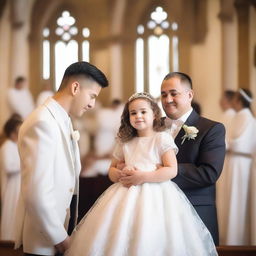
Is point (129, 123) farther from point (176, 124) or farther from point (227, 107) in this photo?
point (227, 107)

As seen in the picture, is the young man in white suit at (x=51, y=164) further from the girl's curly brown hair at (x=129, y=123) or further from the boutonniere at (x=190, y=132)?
the boutonniere at (x=190, y=132)

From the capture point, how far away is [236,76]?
7.15 m

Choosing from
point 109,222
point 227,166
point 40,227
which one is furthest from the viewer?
point 227,166

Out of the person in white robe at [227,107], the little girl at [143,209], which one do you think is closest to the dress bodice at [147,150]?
the little girl at [143,209]

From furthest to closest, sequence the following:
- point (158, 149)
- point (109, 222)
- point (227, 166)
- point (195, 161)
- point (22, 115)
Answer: point (22, 115)
point (227, 166)
point (195, 161)
point (158, 149)
point (109, 222)

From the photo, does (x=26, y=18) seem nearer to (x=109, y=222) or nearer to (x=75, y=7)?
(x=75, y=7)

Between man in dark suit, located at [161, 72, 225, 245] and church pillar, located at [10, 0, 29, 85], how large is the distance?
4.64m

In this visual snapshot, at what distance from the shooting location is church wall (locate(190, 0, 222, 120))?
7203 mm

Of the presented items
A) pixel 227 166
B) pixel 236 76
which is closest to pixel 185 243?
pixel 227 166

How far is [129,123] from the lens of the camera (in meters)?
3.24

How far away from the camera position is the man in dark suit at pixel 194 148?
3168 mm

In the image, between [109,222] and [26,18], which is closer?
[109,222]

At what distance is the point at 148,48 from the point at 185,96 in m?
4.49

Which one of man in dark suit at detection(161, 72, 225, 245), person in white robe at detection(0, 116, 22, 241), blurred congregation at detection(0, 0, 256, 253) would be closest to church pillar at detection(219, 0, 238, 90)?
blurred congregation at detection(0, 0, 256, 253)
